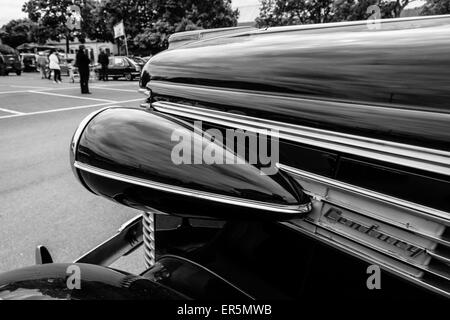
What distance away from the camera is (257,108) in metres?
0.93

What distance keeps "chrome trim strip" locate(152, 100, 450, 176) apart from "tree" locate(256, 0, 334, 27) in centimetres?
1978

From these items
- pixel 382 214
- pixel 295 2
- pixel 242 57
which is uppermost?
pixel 295 2

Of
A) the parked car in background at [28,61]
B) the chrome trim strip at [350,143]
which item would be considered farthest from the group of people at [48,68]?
the chrome trim strip at [350,143]

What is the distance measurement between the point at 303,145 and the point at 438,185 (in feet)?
0.98

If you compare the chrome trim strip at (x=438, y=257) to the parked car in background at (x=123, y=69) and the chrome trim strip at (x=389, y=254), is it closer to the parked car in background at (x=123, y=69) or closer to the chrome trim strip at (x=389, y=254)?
the chrome trim strip at (x=389, y=254)

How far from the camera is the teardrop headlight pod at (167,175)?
28.0 inches

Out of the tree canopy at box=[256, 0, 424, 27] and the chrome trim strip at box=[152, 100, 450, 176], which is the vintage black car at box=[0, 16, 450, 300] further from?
the tree canopy at box=[256, 0, 424, 27]

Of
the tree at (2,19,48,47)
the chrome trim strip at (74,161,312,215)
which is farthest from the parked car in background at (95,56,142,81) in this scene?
the tree at (2,19,48,47)

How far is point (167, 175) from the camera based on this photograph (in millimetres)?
770

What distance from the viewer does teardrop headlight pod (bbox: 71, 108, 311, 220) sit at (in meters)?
0.71

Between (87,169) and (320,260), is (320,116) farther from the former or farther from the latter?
(87,169)
